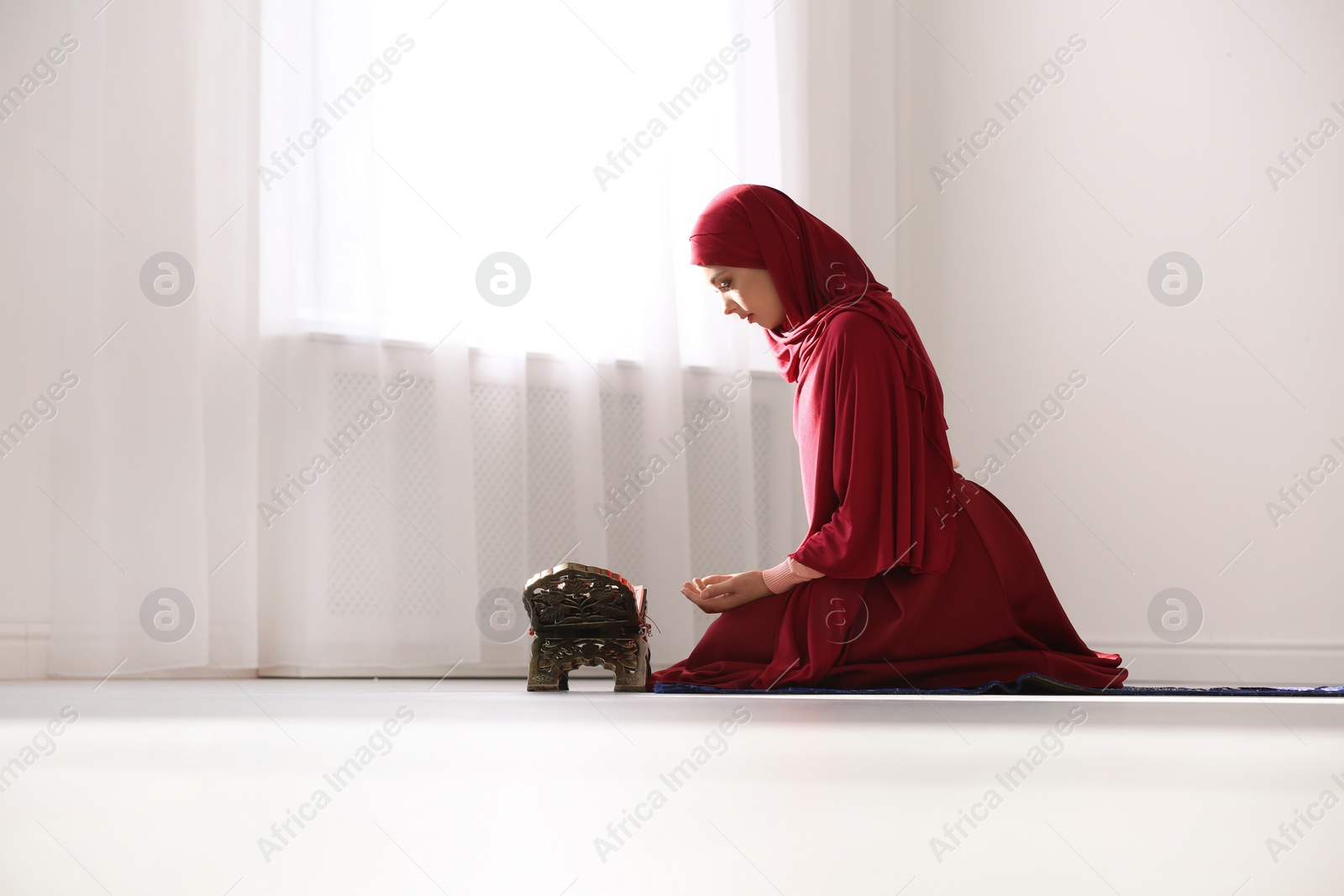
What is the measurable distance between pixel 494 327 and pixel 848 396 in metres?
1.29

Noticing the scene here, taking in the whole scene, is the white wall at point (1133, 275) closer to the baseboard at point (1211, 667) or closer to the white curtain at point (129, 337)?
the baseboard at point (1211, 667)

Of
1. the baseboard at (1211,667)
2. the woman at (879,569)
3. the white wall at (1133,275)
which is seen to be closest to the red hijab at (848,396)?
the woman at (879,569)

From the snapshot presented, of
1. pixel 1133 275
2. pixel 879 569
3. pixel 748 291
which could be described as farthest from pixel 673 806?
pixel 1133 275

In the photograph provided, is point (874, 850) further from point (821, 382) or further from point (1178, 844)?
point (821, 382)

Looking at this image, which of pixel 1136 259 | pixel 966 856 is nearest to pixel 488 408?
pixel 1136 259

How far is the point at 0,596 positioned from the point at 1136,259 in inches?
141

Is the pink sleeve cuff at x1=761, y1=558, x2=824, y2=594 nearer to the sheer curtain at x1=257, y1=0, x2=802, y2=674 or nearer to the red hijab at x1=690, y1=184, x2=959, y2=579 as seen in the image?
the red hijab at x1=690, y1=184, x2=959, y2=579

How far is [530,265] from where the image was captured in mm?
3016

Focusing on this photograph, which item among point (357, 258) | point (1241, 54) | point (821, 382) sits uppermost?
point (1241, 54)

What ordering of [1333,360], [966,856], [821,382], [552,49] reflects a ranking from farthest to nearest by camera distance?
1. [1333,360]
2. [552,49]
3. [821,382]
4. [966,856]


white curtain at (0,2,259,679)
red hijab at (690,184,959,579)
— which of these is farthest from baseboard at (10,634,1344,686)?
red hijab at (690,184,959,579)

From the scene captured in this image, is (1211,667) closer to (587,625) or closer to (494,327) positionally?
(587,625)

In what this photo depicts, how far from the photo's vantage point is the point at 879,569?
2.01 m

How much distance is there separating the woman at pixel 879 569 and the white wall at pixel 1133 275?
1399 millimetres
